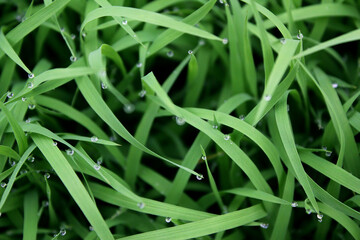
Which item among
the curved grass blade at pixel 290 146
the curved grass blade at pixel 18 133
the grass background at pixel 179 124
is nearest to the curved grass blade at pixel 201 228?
the grass background at pixel 179 124

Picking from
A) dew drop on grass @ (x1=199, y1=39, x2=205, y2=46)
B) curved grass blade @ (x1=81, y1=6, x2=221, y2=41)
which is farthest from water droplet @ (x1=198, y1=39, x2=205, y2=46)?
curved grass blade @ (x1=81, y1=6, x2=221, y2=41)

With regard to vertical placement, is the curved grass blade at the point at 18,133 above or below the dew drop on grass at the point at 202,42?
below

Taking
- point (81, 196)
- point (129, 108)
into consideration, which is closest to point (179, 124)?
point (129, 108)

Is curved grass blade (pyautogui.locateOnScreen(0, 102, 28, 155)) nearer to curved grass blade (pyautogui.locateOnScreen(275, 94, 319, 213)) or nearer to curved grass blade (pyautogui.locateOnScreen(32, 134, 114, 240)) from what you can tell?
curved grass blade (pyautogui.locateOnScreen(32, 134, 114, 240))

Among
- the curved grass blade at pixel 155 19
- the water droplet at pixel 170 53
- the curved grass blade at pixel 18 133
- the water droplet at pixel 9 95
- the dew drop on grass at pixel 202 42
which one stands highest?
the dew drop on grass at pixel 202 42

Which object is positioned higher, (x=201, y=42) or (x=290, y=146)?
(x=201, y=42)

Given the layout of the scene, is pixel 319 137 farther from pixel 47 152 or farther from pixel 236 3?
pixel 47 152

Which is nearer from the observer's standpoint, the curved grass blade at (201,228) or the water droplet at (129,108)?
the curved grass blade at (201,228)

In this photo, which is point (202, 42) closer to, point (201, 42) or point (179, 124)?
point (201, 42)

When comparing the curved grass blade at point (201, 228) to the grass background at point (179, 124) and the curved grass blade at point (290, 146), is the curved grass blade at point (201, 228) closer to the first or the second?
the grass background at point (179, 124)
